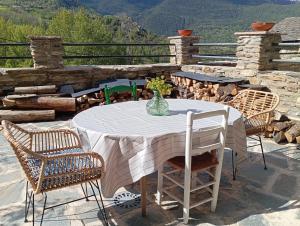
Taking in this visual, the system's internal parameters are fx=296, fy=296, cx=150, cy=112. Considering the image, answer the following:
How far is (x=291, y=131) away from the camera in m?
4.20

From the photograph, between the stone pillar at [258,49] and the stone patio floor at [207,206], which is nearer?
the stone patio floor at [207,206]

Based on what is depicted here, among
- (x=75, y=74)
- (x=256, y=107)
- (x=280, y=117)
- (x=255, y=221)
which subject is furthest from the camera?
(x=75, y=74)

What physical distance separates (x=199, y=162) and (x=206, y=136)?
Result: 11.1 inches

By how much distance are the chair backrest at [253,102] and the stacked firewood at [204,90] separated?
105 centimetres

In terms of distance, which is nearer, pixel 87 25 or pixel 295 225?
pixel 295 225

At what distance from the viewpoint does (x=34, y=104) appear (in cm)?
540

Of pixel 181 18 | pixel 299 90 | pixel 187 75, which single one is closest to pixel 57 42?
pixel 187 75

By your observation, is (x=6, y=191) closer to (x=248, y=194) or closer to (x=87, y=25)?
(x=248, y=194)

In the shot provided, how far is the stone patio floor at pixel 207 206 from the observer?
A: 244cm

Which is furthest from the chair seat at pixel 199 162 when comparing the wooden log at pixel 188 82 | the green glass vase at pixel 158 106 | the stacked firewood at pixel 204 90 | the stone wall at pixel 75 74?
the stone wall at pixel 75 74

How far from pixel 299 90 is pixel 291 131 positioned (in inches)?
25.6

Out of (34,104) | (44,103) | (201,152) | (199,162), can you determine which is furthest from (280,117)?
(34,104)

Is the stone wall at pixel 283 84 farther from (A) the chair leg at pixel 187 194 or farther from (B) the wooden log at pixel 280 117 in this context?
(A) the chair leg at pixel 187 194

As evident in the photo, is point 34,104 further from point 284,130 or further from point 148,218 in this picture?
point 284,130
